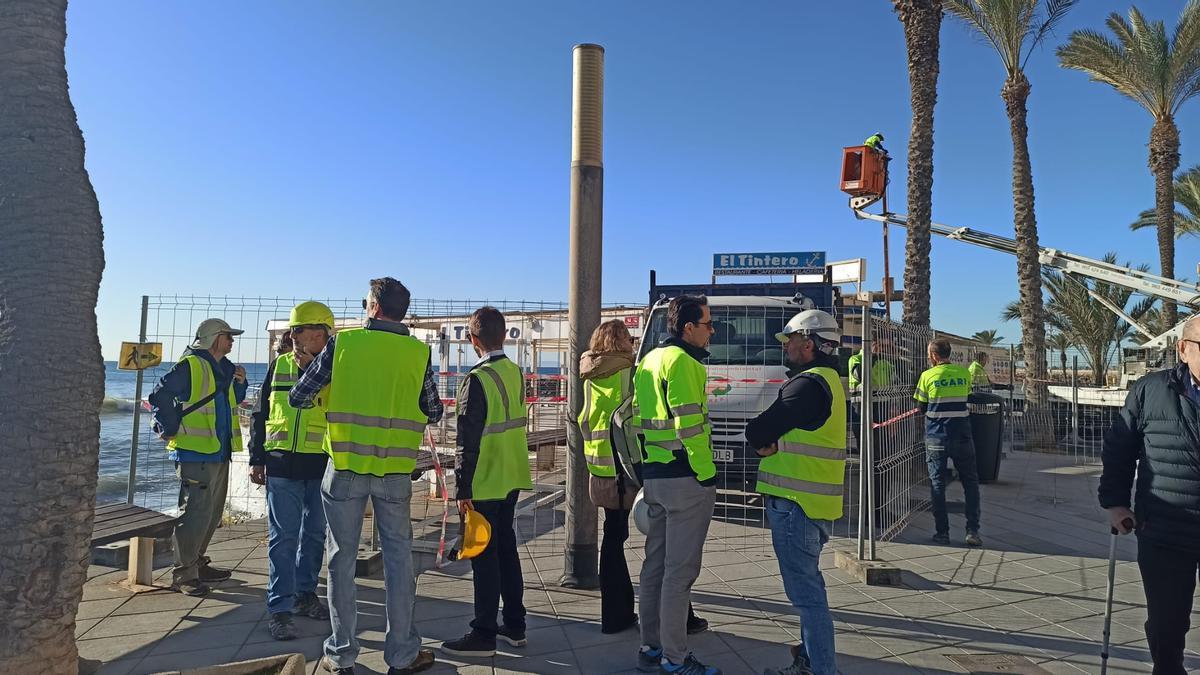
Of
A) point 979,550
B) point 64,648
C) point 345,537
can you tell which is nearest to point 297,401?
point 345,537

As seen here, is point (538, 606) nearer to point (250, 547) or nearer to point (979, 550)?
point (250, 547)

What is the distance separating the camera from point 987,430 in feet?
33.9

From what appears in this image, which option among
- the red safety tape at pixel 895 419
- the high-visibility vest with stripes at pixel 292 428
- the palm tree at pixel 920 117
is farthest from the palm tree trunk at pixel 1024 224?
the high-visibility vest with stripes at pixel 292 428

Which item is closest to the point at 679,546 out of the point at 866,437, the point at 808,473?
the point at 808,473

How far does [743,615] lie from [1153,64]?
21457 millimetres

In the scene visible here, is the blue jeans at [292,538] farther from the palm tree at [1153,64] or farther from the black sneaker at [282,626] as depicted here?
the palm tree at [1153,64]

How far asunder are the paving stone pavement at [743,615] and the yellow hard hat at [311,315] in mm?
1892

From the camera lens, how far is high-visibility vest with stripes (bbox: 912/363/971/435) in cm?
724

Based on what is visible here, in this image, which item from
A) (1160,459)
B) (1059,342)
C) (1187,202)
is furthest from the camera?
(1059,342)

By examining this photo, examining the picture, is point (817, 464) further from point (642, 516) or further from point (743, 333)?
point (743, 333)

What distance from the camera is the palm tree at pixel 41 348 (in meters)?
2.75

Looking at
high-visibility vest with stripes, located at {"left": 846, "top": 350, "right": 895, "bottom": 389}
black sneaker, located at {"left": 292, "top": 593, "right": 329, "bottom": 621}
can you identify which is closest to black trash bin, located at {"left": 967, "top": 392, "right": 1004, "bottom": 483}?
high-visibility vest with stripes, located at {"left": 846, "top": 350, "right": 895, "bottom": 389}

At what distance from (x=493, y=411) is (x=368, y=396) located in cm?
70

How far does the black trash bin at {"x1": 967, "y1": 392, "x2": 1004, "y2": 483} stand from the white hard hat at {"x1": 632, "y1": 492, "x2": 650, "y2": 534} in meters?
7.83
